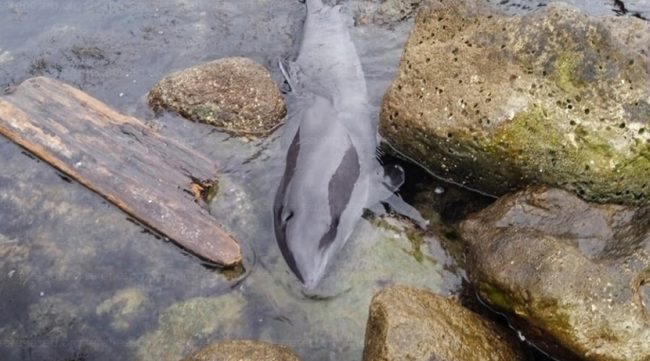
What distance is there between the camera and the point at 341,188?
18.0 feet

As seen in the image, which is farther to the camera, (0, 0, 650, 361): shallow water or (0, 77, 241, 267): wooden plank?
(0, 77, 241, 267): wooden plank

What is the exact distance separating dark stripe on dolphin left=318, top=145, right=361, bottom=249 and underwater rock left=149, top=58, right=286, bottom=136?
0.93 metres

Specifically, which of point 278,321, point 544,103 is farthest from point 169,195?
point 544,103

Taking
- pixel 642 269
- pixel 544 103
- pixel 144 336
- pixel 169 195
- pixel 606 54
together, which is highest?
pixel 606 54

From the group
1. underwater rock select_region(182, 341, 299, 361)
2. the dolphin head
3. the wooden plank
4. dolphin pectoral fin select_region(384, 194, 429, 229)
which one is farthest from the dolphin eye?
underwater rock select_region(182, 341, 299, 361)

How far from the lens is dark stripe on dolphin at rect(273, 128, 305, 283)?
5062mm

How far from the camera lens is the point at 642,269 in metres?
4.23

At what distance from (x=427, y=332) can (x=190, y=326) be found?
1733 millimetres

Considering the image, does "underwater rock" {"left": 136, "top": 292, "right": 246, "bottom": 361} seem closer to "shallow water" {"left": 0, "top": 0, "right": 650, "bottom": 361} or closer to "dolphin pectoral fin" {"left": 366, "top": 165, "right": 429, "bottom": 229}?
"shallow water" {"left": 0, "top": 0, "right": 650, "bottom": 361}

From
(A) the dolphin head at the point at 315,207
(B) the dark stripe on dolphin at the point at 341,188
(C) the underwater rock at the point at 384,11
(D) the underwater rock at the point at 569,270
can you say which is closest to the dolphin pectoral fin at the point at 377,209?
(A) the dolphin head at the point at 315,207

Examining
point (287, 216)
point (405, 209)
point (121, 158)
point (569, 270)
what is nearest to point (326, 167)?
point (287, 216)

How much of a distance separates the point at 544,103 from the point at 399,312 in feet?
6.62

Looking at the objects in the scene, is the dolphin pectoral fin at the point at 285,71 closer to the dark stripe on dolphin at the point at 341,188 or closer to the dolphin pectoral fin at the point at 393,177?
the dark stripe on dolphin at the point at 341,188

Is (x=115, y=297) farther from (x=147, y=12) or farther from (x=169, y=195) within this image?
(x=147, y=12)
